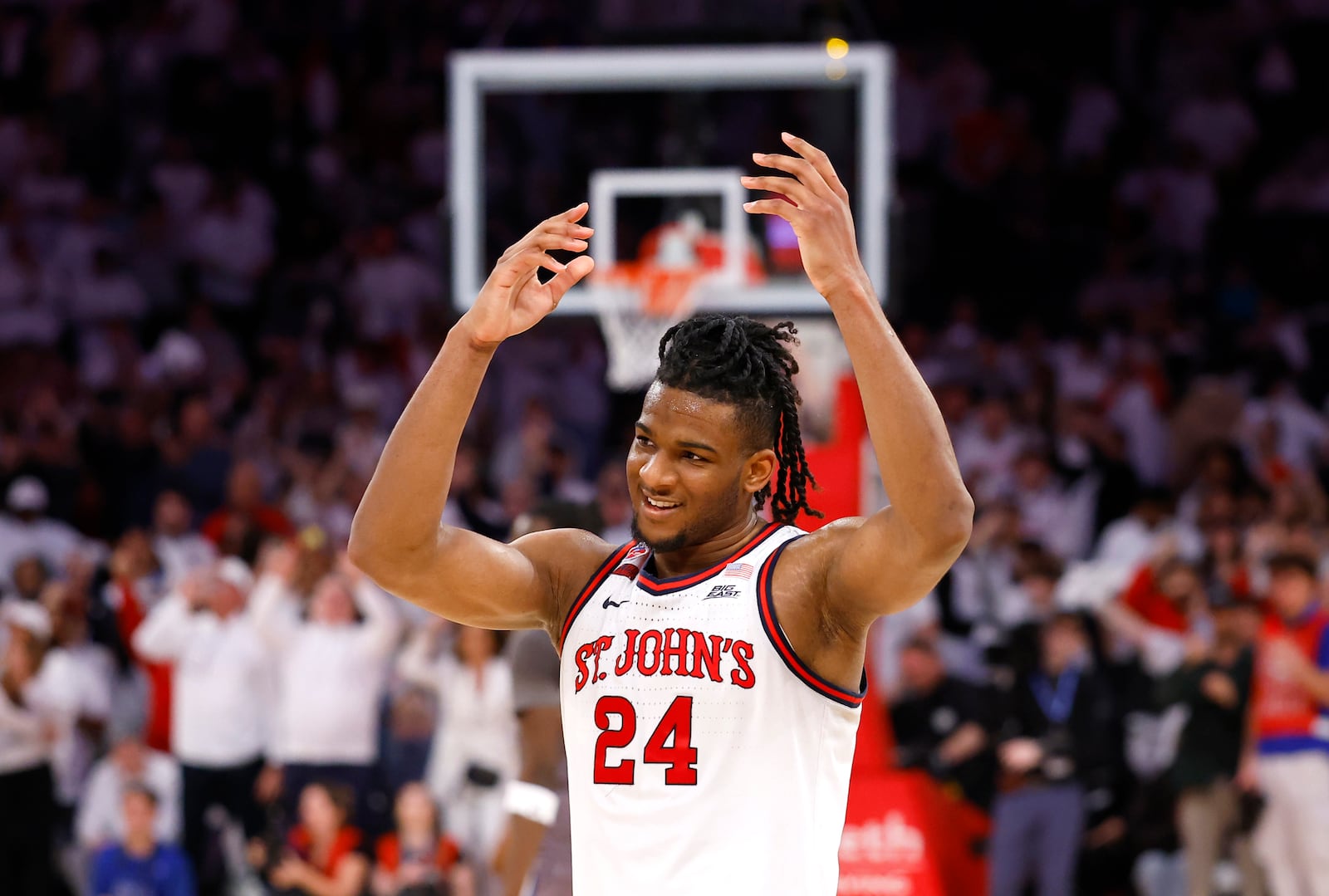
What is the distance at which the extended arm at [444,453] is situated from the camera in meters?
3.20

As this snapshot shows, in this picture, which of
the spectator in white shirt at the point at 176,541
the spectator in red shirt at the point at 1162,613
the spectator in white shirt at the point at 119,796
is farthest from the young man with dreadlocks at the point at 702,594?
the spectator in white shirt at the point at 176,541

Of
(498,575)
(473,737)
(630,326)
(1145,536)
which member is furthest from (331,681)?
(498,575)

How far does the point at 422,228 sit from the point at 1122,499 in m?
6.77

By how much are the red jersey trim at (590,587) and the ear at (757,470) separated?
0.32m

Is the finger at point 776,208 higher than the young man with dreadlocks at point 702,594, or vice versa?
the finger at point 776,208

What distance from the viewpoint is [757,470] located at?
3.41 metres

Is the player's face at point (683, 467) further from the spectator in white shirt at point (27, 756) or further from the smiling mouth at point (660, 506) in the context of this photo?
the spectator in white shirt at point (27, 756)

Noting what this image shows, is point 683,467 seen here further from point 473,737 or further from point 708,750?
point 473,737

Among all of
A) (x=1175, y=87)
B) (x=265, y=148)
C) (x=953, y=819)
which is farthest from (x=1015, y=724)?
(x=265, y=148)

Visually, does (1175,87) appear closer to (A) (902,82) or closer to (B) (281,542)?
(A) (902,82)

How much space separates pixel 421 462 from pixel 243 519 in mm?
8988

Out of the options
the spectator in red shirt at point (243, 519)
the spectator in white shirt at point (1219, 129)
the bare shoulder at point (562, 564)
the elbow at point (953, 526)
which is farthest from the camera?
the spectator in white shirt at point (1219, 129)

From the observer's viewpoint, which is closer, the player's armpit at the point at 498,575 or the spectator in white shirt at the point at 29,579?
the player's armpit at the point at 498,575

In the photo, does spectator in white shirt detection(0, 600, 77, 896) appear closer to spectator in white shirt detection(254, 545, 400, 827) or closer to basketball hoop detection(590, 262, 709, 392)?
spectator in white shirt detection(254, 545, 400, 827)
